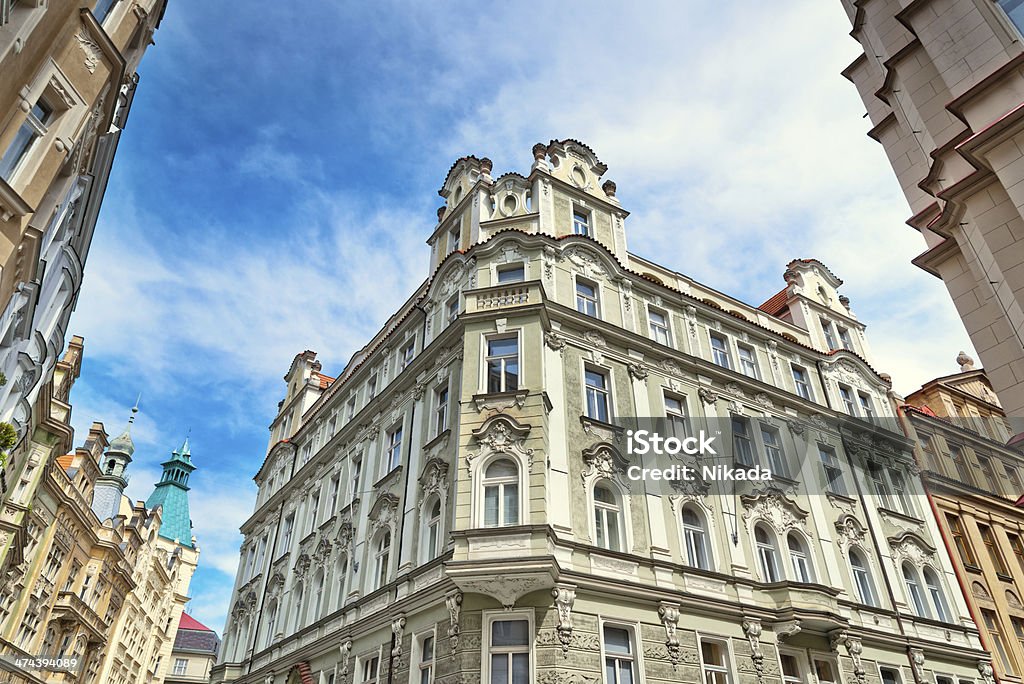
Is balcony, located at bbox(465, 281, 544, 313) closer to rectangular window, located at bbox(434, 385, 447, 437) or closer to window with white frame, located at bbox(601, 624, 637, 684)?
rectangular window, located at bbox(434, 385, 447, 437)

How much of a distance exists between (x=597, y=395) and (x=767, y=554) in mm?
8031

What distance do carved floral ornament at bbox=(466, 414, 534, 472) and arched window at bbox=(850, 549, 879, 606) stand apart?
1385 centimetres

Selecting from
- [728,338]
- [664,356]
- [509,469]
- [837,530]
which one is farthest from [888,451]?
[509,469]

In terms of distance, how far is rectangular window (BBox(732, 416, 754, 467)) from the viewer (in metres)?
24.3

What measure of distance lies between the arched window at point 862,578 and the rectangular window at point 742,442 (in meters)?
5.25

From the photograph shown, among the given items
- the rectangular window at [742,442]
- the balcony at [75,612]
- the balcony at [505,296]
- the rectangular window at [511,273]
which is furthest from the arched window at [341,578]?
the balcony at [75,612]

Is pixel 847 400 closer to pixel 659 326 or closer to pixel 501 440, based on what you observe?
pixel 659 326

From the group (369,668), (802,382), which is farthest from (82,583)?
(802,382)

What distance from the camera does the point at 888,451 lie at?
29500 millimetres

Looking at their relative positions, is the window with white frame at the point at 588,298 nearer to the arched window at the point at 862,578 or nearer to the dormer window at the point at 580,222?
the dormer window at the point at 580,222

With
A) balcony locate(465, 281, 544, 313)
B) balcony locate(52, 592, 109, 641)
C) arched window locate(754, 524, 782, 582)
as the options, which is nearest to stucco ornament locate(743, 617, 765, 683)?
arched window locate(754, 524, 782, 582)

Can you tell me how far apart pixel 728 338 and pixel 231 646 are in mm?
28977

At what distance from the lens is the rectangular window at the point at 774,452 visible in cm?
2500

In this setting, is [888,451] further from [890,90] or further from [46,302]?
[46,302]
